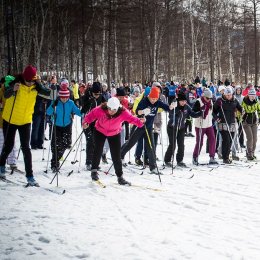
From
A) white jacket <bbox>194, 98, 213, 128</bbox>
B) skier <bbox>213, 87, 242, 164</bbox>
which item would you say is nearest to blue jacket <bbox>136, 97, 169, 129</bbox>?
white jacket <bbox>194, 98, 213, 128</bbox>

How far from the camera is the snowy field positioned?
3.69 m

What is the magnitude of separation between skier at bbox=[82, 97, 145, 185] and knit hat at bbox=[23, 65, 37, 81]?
3.72 ft

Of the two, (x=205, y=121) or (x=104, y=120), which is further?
(x=205, y=121)

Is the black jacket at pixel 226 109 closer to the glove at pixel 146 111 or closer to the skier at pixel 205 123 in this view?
the skier at pixel 205 123

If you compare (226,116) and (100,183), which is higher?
(226,116)

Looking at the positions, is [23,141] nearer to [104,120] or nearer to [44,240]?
[104,120]

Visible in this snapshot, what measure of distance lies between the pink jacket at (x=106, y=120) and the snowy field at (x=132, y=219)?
3.28 feet

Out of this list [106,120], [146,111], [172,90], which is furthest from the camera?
[172,90]

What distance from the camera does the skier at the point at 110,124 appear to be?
6.19 m

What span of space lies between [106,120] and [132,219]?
7.02ft

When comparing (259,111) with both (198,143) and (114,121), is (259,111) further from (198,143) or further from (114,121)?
(114,121)

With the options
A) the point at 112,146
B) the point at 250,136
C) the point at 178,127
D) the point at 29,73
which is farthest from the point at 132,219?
the point at 250,136

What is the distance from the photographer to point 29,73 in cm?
593

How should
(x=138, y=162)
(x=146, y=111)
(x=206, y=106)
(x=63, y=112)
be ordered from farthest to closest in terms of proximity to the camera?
(x=206, y=106), (x=138, y=162), (x=63, y=112), (x=146, y=111)
